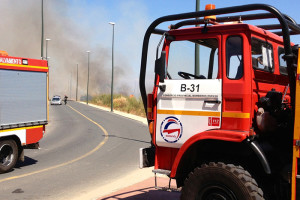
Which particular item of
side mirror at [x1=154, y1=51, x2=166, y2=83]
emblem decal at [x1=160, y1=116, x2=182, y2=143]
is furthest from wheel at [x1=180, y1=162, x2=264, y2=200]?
side mirror at [x1=154, y1=51, x2=166, y2=83]

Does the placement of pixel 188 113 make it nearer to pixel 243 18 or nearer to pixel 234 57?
pixel 234 57

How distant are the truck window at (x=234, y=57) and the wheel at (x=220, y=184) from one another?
1.11m

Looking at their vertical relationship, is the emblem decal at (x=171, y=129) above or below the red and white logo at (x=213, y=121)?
below

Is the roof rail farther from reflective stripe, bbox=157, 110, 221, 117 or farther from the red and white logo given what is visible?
the red and white logo

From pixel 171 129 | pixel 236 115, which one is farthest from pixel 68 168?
pixel 236 115

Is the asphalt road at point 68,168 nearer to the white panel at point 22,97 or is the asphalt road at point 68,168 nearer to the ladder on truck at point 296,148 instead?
the white panel at point 22,97

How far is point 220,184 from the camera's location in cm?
419

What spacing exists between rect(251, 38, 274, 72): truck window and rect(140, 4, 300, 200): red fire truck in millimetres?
13

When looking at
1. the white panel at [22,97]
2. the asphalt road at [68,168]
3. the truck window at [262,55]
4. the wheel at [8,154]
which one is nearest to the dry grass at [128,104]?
the asphalt road at [68,168]

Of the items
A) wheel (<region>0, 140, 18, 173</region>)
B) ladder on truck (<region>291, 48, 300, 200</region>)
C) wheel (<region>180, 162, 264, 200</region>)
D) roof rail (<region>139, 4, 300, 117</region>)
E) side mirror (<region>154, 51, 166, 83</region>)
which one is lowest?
wheel (<region>0, 140, 18, 173</region>)

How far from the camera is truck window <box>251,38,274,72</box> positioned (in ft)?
14.6

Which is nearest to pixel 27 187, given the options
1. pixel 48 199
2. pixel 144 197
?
pixel 48 199

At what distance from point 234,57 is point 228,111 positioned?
2.20 ft

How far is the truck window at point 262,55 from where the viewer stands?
14.6 ft
